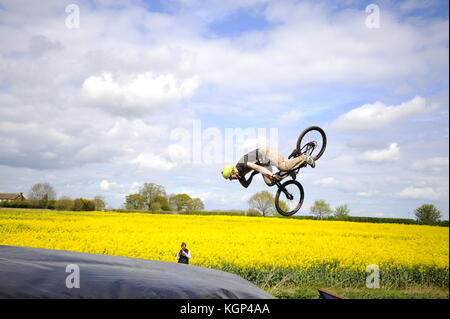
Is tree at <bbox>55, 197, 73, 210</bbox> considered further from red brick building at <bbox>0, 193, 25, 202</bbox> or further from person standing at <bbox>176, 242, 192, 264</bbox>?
person standing at <bbox>176, 242, 192, 264</bbox>

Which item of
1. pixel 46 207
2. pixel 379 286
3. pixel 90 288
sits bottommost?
pixel 379 286

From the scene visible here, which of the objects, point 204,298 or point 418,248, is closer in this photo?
point 204,298

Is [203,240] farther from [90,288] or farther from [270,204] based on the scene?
[90,288]

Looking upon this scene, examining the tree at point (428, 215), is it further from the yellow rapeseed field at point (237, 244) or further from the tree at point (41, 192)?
the tree at point (41, 192)

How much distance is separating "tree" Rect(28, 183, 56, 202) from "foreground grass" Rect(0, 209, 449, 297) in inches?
18.7

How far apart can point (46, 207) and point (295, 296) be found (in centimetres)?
582

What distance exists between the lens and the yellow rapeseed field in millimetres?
8508

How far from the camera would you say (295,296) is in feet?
30.1

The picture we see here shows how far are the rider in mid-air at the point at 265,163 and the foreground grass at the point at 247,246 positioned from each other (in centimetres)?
641

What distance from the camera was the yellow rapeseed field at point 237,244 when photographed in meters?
8.51

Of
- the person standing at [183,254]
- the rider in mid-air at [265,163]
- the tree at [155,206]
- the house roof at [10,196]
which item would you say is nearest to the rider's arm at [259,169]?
the rider in mid-air at [265,163]

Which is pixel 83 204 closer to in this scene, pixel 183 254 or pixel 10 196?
pixel 10 196
